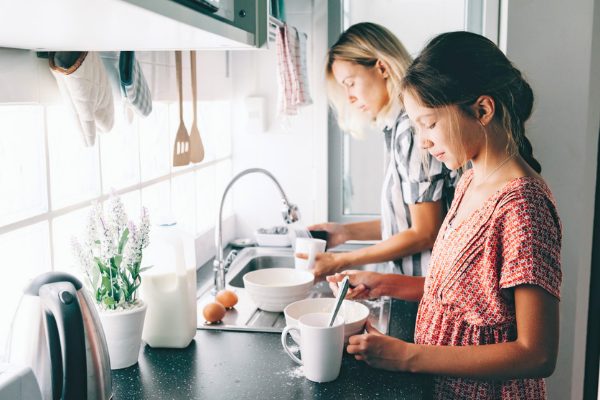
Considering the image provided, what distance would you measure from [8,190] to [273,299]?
0.68m

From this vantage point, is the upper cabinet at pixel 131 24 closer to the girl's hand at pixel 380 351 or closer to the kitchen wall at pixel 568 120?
the girl's hand at pixel 380 351

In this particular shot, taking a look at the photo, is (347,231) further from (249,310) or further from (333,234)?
(249,310)

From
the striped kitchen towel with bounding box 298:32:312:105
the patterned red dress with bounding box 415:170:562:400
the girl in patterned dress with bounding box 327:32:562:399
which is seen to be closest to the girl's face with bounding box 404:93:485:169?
the girl in patterned dress with bounding box 327:32:562:399

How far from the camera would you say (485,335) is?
104 cm

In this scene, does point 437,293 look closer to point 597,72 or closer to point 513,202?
point 513,202

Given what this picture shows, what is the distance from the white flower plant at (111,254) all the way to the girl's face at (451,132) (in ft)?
1.88

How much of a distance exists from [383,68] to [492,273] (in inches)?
34.7

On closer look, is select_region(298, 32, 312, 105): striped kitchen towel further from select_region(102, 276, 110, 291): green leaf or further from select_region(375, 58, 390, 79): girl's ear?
select_region(102, 276, 110, 291): green leaf

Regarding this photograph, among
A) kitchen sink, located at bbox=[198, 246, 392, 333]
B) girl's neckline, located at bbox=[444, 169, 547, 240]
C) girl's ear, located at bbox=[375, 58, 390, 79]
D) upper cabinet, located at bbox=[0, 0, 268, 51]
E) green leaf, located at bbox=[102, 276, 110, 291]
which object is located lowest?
kitchen sink, located at bbox=[198, 246, 392, 333]

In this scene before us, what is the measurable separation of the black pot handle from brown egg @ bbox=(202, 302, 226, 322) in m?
0.59

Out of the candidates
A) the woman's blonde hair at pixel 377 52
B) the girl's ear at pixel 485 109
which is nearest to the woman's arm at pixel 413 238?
the woman's blonde hair at pixel 377 52

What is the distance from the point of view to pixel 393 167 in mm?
1622

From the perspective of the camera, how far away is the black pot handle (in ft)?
2.49

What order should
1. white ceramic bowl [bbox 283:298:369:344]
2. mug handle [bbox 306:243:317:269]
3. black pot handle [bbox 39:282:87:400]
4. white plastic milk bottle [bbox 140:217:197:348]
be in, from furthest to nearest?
mug handle [bbox 306:243:317:269]
white ceramic bowl [bbox 283:298:369:344]
white plastic milk bottle [bbox 140:217:197:348]
black pot handle [bbox 39:282:87:400]
